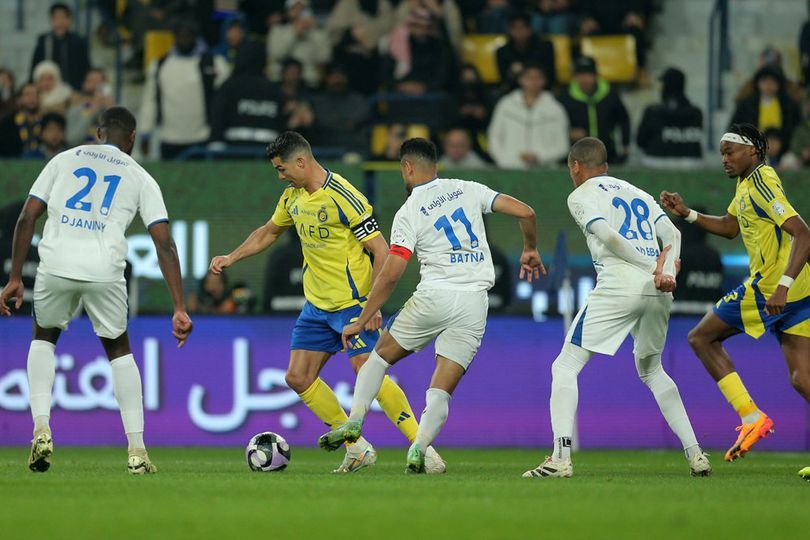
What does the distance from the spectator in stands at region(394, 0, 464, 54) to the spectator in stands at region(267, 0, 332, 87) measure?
44.2 inches

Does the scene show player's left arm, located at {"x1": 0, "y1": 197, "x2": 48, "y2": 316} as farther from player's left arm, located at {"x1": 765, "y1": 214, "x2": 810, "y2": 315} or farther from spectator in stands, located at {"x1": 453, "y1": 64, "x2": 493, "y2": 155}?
spectator in stands, located at {"x1": 453, "y1": 64, "x2": 493, "y2": 155}

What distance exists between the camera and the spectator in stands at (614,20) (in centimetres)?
1988

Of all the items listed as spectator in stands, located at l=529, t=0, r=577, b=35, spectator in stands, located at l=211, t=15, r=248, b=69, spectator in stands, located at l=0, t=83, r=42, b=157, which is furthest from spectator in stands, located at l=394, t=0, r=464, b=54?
spectator in stands, located at l=0, t=83, r=42, b=157

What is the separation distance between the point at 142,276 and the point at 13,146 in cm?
300

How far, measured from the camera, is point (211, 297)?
615 inches

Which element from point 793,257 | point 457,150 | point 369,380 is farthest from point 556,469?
point 457,150

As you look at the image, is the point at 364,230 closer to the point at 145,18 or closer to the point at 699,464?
the point at 699,464

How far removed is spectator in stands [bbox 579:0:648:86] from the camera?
782 inches

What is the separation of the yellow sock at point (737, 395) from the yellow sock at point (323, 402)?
2.68 metres

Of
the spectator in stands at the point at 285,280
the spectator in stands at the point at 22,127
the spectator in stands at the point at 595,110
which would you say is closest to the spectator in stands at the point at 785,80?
the spectator in stands at the point at 595,110

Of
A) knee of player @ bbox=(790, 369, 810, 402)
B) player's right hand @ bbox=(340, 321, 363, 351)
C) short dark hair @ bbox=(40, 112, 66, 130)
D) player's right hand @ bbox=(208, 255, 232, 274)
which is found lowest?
knee of player @ bbox=(790, 369, 810, 402)

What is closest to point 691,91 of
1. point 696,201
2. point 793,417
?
point 696,201

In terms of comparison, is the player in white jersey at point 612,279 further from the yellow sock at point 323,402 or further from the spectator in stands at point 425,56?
the spectator in stands at point 425,56

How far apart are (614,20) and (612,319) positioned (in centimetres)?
1112
